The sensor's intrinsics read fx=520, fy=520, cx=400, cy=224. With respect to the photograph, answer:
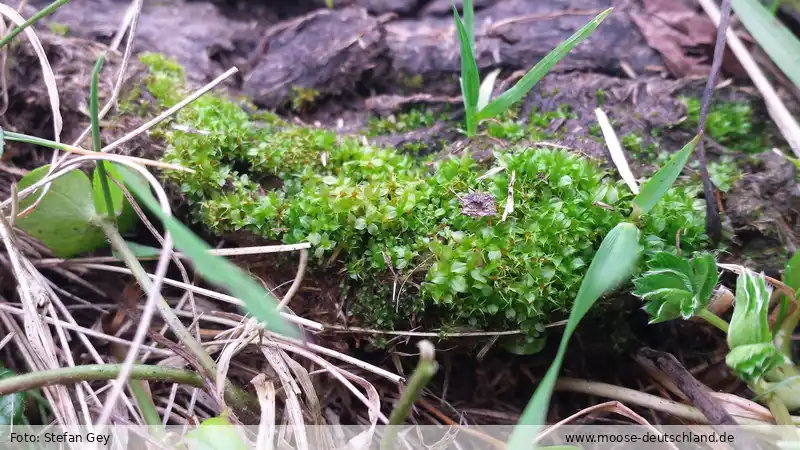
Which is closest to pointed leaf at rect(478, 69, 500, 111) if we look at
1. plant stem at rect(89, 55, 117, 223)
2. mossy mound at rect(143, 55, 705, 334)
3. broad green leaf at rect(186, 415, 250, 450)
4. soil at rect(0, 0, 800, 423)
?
soil at rect(0, 0, 800, 423)

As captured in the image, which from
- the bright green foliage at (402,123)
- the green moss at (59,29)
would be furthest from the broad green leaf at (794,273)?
the green moss at (59,29)

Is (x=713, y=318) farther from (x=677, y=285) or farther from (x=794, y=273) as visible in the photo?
(x=794, y=273)

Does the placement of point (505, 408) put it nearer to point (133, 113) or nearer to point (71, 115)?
point (133, 113)

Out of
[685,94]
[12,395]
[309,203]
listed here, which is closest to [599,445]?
[309,203]

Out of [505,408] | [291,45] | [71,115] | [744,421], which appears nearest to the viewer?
[744,421]

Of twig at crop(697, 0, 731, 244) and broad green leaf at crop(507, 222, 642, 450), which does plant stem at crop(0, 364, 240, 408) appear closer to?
broad green leaf at crop(507, 222, 642, 450)

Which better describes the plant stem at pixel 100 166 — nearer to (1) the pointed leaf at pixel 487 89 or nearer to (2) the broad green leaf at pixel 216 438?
(2) the broad green leaf at pixel 216 438

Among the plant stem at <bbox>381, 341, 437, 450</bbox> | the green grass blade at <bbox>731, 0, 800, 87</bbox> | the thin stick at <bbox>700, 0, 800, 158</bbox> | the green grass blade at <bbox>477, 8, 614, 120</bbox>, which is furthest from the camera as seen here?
the thin stick at <bbox>700, 0, 800, 158</bbox>
